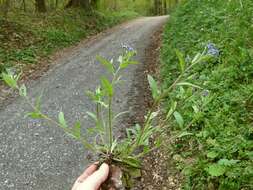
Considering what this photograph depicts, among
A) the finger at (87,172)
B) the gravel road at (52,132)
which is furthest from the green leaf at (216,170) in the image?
the gravel road at (52,132)

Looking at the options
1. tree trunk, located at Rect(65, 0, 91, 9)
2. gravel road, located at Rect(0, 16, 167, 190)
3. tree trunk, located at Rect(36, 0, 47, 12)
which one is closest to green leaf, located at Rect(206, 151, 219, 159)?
gravel road, located at Rect(0, 16, 167, 190)

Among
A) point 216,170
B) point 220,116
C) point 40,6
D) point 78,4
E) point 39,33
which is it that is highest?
point 40,6

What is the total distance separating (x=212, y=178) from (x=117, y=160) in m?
1.54

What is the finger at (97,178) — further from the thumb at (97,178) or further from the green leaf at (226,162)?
the green leaf at (226,162)

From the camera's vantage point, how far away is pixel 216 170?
3654 mm

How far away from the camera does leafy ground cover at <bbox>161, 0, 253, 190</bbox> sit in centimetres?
346

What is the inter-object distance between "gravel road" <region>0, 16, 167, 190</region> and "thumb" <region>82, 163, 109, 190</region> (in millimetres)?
2656

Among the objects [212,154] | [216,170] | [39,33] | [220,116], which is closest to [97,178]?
[216,170]

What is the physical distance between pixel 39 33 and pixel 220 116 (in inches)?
376

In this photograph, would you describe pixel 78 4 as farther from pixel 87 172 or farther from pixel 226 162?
pixel 87 172

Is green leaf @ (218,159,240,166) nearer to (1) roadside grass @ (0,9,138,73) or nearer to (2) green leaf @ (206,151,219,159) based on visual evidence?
(2) green leaf @ (206,151,219,159)

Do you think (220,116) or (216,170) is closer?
(216,170)

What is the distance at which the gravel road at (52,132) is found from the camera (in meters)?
5.11

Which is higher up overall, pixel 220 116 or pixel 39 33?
pixel 39 33
